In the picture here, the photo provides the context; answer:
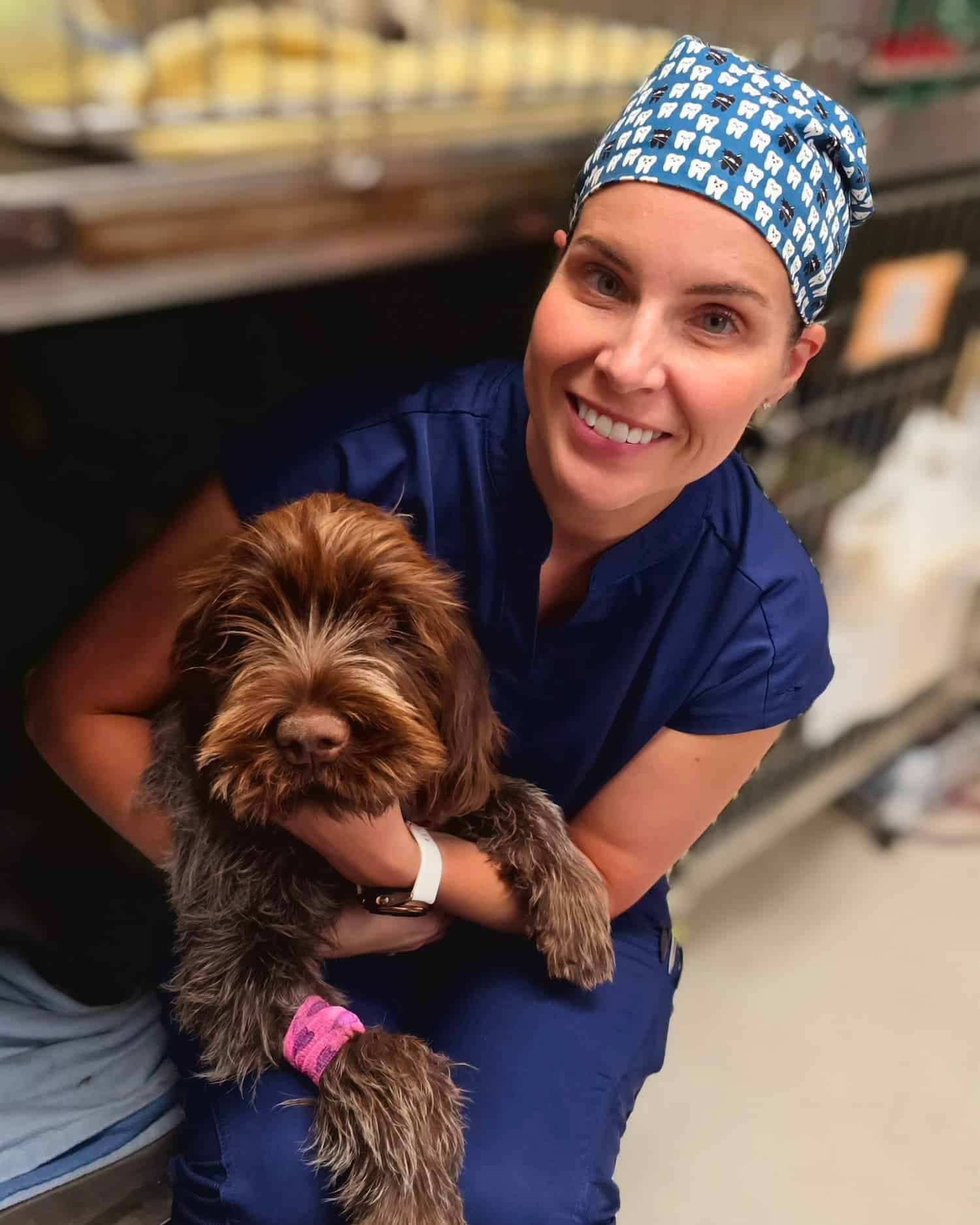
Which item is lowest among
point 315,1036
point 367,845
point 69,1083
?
point 69,1083

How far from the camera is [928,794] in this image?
244 centimetres

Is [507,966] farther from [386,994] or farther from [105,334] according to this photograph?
[105,334]

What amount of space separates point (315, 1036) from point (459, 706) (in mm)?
391

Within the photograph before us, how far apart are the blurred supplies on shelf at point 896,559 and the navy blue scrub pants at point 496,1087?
828 mm

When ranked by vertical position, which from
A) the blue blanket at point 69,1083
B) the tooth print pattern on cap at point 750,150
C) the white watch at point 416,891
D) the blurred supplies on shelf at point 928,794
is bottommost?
the blurred supplies on shelf at point 928,794

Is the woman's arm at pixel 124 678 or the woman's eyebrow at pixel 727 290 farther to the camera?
the woman's arm at pixel 124 678

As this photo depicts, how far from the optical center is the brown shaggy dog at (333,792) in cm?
90

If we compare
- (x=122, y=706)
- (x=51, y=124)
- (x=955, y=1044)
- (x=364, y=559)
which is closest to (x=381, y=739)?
(x=364, y=559)

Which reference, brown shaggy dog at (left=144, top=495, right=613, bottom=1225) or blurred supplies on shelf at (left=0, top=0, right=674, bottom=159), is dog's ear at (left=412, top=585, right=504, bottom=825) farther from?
blurred supplies on shelf at (left=0, top=0, right=674, bottom=159)

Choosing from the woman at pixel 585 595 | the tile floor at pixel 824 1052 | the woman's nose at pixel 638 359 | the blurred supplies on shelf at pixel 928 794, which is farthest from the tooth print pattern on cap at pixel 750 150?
the blurred supplies on shelf at pixel 928 794

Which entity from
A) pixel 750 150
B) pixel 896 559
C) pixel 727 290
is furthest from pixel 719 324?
pixel 896 559

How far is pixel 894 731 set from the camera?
228 centimetres

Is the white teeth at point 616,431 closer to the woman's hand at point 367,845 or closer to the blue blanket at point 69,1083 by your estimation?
the woman's hand at point 367,845

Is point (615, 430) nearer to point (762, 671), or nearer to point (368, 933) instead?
point (762, 671)
